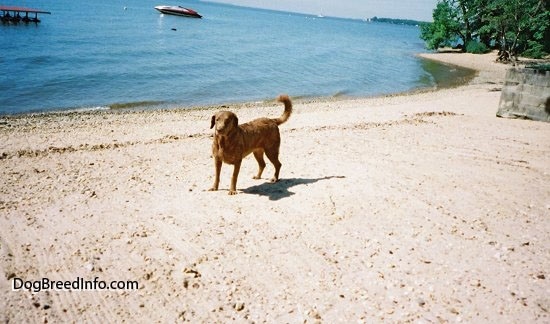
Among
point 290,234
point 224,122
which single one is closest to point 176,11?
point 224,122

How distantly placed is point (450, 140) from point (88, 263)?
32.6 feet

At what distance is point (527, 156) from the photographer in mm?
9258

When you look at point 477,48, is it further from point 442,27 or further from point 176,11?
point 176,11

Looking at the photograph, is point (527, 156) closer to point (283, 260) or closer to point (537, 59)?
point (283, 260)

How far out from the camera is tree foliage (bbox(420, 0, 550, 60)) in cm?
4034

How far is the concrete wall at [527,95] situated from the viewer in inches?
520

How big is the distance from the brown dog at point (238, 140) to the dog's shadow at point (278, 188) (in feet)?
0.80

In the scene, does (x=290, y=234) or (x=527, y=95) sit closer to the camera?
→ (x=290, y=234)

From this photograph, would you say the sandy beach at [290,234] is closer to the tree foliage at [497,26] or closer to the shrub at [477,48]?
the tree foliage at [497,26]

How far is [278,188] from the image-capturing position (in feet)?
24.0

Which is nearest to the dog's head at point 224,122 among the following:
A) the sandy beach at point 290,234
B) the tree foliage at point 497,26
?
the sandy beach at point 290,234

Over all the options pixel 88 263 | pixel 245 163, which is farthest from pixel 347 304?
pixel 245 163

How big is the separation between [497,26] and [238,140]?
47537 mm

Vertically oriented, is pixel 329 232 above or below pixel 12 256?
above
